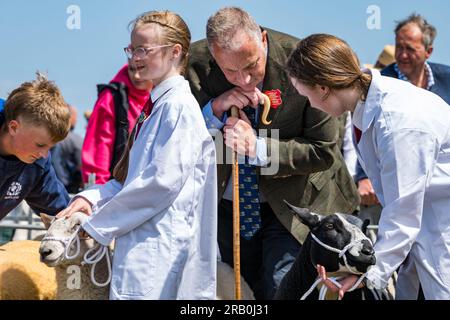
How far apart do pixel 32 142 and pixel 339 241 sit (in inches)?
61.3

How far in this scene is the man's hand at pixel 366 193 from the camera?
18.6 ft

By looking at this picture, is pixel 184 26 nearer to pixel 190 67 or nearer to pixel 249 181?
pixel 190 67

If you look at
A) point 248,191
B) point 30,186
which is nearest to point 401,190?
point 248,191

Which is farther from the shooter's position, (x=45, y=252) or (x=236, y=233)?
(x=236, y=233)

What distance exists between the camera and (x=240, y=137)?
148 inches

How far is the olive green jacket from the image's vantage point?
3927 mm

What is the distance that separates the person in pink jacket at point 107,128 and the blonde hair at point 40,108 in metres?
1.54

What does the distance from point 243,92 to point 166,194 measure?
85cm

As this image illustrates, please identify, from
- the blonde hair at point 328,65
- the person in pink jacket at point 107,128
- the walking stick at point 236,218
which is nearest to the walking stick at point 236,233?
the walking stick at point 236,218

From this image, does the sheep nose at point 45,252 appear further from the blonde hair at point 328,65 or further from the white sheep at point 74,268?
the blonde hair at point 328,65

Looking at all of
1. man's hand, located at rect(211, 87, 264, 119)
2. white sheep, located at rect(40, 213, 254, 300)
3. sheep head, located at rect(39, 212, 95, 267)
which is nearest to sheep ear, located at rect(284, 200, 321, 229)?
man's hand, located at rect(211, 87, 264, 119)

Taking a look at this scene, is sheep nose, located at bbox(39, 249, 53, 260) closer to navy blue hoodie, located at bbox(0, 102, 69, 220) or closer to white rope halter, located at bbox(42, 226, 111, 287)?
white rope halter, located at bbox(42, 226, 111, 287)

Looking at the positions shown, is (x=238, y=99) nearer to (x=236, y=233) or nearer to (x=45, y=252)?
(x=236, y=233)
